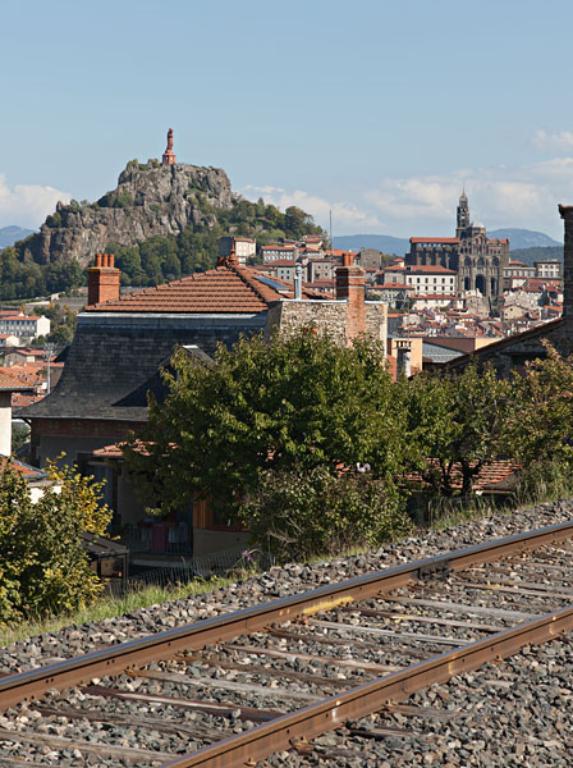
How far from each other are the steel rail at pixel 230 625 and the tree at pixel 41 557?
6.62 m

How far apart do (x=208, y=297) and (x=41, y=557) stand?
2670cm

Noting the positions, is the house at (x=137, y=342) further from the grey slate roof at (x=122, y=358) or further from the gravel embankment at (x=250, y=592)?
the gravel embankment at (x=250, y=592)

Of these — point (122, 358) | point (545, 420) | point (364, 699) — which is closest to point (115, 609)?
point (364, 699)

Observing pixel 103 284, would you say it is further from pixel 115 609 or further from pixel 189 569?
pixel 115 609

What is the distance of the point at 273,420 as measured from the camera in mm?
29062

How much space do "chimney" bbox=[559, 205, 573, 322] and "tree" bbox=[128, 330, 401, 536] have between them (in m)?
8.42

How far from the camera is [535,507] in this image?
53.9 feet

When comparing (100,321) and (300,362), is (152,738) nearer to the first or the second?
(300,362)

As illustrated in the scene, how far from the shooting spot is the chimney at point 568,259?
124 ft

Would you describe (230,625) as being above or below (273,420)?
below

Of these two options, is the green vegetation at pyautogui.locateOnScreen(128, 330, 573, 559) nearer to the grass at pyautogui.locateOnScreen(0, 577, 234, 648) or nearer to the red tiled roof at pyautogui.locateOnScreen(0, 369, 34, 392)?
the red tiled roof at pyautogui.locateOnScreen(0, 369, 34, 392)

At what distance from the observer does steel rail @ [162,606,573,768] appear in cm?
686

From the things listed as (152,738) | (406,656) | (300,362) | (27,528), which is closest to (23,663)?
(152,738)

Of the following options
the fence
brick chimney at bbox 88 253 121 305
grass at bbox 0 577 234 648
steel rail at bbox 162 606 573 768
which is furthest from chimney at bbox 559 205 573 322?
steel rail at bbox 162 606 573 768
